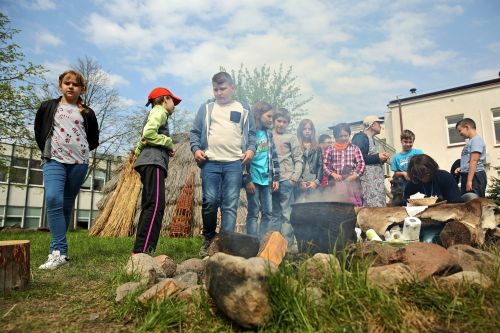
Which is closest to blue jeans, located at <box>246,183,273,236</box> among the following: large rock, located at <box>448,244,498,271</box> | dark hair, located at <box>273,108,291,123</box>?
dark hair, located at <box>273,108,291,123</box>

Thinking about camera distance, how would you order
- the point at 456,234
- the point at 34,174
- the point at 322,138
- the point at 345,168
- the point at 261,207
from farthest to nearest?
the point at 34,174, the point at 322,138, the point at 345,168, the point at 261,207, the point at 456,234

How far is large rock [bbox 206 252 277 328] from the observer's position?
→ 5.23ft

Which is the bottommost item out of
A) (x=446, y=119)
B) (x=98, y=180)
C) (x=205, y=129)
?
(x=205, y=129)

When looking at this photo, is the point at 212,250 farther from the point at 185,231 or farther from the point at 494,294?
the point at 185,231

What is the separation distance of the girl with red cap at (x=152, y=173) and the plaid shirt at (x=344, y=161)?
2.89 metres

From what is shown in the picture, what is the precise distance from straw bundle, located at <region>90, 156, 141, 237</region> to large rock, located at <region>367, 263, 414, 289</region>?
8.50m

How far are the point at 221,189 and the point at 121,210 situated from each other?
6722 mm

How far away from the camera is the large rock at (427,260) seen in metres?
1.93

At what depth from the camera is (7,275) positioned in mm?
2359

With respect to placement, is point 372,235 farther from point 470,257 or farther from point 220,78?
point 220,78

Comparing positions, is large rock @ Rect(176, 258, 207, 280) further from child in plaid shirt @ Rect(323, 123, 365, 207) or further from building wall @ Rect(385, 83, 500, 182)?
building wall @ Rect(385, 83, 500, 182)

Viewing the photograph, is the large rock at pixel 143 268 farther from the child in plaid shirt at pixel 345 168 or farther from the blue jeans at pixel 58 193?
the child in plaid shirt at pixel 345 168

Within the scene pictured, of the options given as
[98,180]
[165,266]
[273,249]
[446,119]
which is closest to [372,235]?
[273,249]

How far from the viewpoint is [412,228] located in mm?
4273
